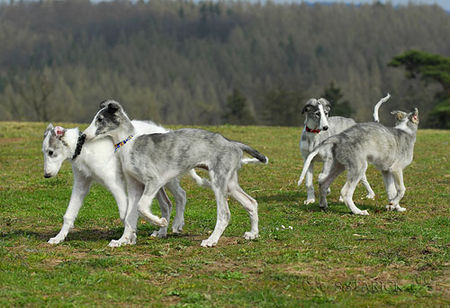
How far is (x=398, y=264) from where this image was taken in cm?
804

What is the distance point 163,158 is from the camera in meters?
9.23

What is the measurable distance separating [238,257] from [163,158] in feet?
6.13

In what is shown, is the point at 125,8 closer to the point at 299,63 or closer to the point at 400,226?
the point at 299,63

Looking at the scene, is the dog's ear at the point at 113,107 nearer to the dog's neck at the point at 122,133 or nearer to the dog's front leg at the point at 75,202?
the dog's neck at the point at 122,133

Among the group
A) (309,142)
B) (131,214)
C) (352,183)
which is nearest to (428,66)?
(309,142)

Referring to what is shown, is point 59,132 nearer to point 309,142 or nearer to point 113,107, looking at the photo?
point 113,107

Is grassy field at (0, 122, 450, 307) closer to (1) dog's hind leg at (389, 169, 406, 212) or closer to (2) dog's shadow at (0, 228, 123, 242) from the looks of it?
(2) dog's shadow at (0, 228, 123, 242)

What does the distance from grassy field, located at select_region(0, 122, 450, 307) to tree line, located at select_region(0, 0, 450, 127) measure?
8164cm

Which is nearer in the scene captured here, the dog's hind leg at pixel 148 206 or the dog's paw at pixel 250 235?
the dog's hind leg at pixel 148 206

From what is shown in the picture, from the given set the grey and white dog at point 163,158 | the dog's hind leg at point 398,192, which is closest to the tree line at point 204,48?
the dog's hind leg at point 398,192

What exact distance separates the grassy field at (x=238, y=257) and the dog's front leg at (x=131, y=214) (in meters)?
0.21

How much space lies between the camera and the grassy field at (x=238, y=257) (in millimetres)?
6844

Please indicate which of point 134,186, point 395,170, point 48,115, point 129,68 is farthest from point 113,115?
point 129,68

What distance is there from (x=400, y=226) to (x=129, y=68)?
129 meters
